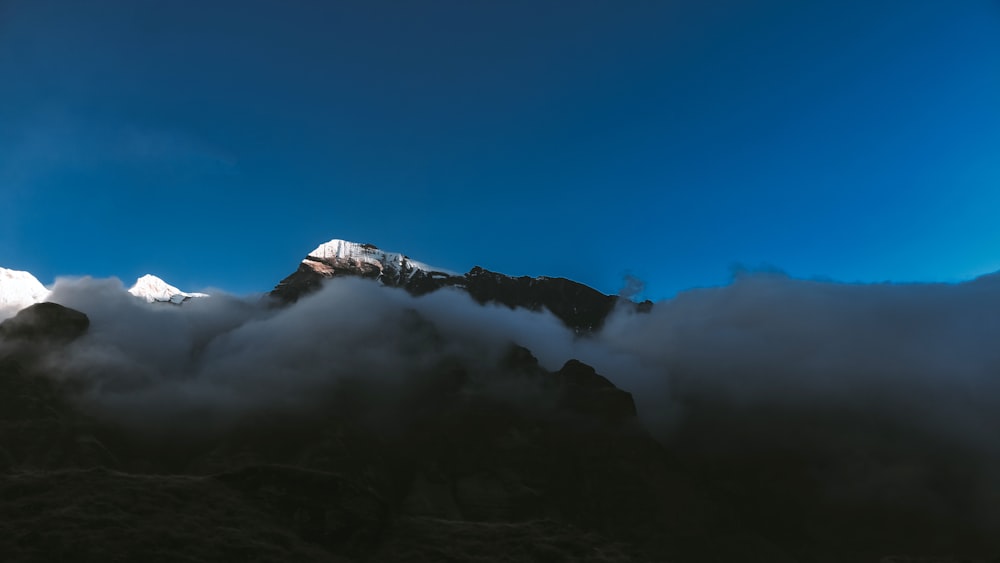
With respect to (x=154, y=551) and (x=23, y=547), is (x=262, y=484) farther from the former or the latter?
(x=23, y=547)

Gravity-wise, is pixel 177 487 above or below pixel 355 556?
above

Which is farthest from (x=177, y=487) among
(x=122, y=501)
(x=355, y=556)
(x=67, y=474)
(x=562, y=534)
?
(x=562, y=534)

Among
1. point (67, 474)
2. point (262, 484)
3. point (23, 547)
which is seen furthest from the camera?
point (262, 484)

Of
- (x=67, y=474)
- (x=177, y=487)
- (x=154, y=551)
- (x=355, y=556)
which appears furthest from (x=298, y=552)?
(x=67, y=474)

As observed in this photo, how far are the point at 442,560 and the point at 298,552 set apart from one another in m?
11.0

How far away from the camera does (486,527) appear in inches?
2226

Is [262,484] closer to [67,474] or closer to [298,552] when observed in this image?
[298,552]

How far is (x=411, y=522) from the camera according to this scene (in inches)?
2196

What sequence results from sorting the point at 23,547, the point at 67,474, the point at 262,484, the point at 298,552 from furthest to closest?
the point at 262,484 → the point at 67,474 → the point at 298,552 → the point at 23,547

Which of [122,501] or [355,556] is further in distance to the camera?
[355,556]

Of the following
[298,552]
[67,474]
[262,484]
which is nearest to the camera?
[298,552]

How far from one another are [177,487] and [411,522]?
65.1ft

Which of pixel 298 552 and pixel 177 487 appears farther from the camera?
pixel 177 487

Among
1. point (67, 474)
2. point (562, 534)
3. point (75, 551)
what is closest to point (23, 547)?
point (75, 551)
